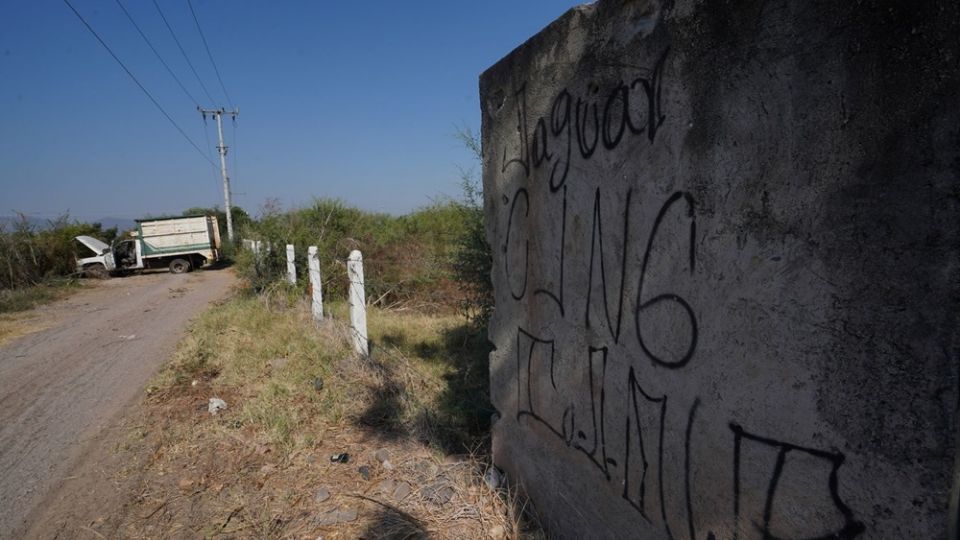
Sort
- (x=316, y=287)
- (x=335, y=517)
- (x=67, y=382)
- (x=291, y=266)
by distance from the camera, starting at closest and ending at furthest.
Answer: (x=335, y=517), (x=67, y=382), (x=316, y=287), (x=291, y=266)

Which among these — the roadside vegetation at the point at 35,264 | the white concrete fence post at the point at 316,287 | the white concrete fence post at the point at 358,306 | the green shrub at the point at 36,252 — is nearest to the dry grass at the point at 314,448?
the white concrete fence post at the point at 358,306

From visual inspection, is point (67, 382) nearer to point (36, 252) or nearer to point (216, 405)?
point (216, 405)

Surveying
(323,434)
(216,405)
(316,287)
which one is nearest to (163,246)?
(316,287)

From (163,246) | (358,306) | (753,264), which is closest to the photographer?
(753,264)

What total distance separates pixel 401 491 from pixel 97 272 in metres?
20.1

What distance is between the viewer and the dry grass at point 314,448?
288 centimetres

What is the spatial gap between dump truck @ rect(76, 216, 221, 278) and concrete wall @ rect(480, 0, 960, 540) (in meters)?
21.6

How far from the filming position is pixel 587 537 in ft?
7.22

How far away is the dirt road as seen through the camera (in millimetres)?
3649

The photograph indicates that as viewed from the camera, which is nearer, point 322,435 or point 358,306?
point 322,435

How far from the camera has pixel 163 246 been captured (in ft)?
66.2

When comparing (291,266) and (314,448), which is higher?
(291,266)

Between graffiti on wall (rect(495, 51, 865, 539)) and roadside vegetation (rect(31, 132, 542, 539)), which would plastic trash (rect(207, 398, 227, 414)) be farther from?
graffiti on wall (rect(495, 51, 865, 539))


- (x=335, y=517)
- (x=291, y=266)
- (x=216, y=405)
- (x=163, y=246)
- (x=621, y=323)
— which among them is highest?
(x=163, y=246)
